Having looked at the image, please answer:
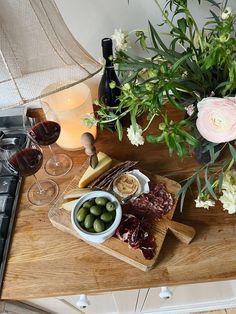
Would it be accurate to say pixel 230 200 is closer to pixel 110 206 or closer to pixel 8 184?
pixel 110 206

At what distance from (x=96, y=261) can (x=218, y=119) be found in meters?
0.40

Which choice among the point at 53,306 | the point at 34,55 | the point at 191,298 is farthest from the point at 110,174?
the point at 191,298

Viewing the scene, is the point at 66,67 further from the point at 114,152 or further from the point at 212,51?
the point at 114,152

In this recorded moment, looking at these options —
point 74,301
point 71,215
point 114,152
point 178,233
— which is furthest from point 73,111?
→ point 74,301

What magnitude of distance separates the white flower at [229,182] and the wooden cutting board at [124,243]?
0.16m

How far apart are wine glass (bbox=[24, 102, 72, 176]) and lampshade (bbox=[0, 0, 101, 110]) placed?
284mm

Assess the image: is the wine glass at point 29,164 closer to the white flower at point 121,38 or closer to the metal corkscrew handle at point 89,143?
the metal corkscrew handle at point 89,143

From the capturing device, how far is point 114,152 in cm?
91

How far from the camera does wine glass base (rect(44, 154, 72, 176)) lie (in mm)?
888

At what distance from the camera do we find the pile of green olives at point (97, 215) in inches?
27.7

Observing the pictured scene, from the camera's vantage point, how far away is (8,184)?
85 centimetres

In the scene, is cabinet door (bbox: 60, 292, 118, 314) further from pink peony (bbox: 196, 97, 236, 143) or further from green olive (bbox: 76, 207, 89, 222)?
pink peony (bbox: 196, 97, 236, 143)

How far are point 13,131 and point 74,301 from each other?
1.78ft

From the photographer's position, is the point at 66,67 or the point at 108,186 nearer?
the point at 66,67
